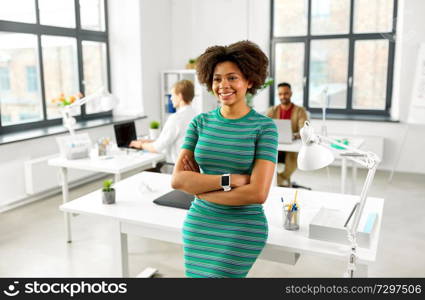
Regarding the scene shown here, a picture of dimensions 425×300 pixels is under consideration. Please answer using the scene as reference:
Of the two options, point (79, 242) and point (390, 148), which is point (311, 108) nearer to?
point (390, 148)

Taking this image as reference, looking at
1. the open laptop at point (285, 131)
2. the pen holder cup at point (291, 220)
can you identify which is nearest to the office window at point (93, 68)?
the open laptop at point (285, 131)

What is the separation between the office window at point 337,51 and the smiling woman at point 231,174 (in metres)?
5.02

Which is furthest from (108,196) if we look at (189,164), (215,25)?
(215,25)

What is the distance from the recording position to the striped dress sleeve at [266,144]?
1.87 m

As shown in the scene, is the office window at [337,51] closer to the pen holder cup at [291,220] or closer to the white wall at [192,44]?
the white wall at [192,44]

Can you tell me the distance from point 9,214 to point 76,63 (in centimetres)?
249

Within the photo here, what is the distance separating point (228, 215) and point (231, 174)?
0.59 ft

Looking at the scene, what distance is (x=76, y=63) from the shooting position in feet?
20.4

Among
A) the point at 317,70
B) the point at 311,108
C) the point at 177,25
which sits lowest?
the point at 311,108

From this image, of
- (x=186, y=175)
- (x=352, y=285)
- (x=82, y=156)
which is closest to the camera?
(x=352, y=285)

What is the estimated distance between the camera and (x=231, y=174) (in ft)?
6.25

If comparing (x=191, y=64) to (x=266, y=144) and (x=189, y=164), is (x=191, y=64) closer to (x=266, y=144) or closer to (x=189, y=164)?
(x=189, y=164)

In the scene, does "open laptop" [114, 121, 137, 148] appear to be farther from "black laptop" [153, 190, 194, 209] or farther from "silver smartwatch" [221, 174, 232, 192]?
"silver smartwatch" [221, 174, 232, 192]

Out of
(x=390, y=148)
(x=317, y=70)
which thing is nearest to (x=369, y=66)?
(x=317, y=70)
